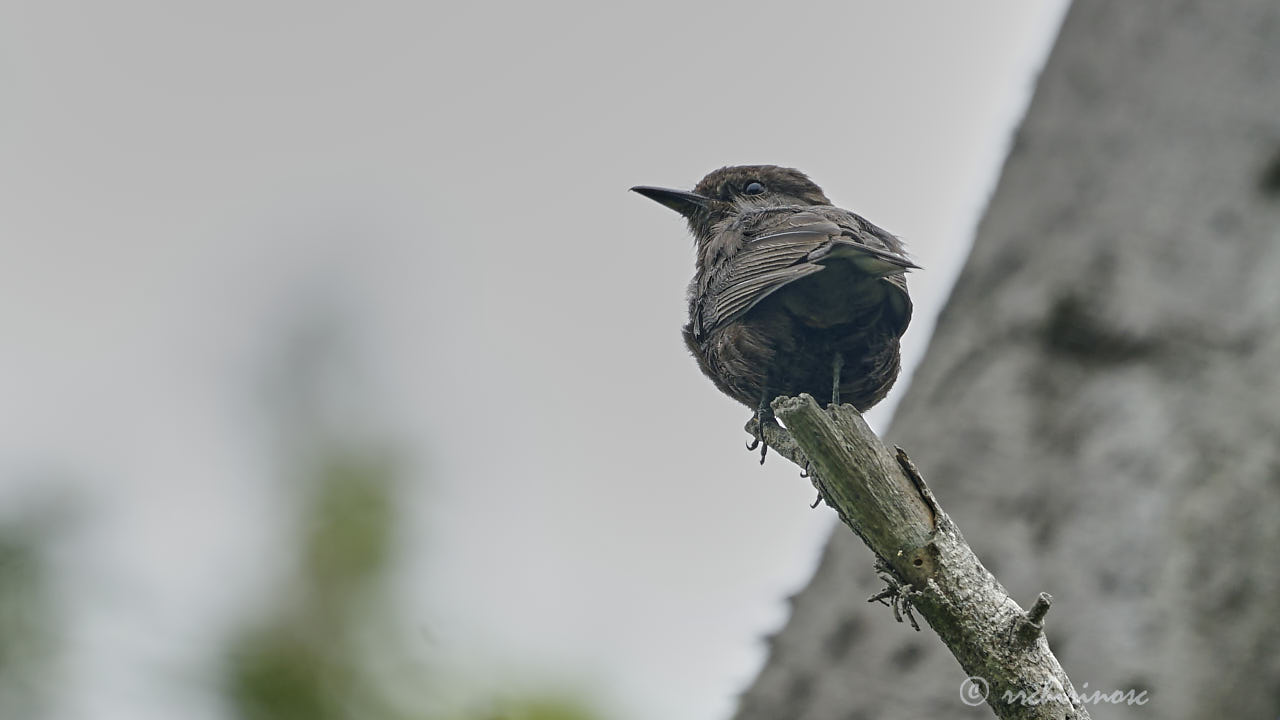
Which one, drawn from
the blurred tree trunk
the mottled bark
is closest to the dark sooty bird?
the mottled bark

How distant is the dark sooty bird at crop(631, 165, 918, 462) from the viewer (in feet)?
11.5

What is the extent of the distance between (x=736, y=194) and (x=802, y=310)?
1416mm

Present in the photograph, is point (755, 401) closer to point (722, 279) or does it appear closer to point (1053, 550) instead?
point (722, 279)

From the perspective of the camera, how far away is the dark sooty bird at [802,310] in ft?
11.5

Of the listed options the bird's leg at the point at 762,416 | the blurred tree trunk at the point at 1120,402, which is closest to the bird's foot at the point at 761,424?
the bird's leg at the point at 762,416

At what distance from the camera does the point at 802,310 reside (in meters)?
3.65

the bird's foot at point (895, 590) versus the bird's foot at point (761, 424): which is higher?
the bird's foot at point (761, 424)

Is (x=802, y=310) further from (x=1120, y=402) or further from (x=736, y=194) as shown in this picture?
(x=1120, y=402)

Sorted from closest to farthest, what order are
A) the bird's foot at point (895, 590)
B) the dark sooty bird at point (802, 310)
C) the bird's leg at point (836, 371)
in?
the bird's foot at point (895, 590), the dark sooty bird at point (802, 310), the bird's leg at point (836, 371)

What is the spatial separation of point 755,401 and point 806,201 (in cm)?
130

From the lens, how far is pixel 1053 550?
6055 millimetres

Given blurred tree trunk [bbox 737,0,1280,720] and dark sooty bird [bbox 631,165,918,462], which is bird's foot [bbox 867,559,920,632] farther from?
blurred tree trunk [bbox 737,0,1280,720]

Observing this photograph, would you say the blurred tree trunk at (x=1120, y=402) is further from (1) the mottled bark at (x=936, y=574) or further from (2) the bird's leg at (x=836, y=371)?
(1) the mottled bark at (x=936, y=574)

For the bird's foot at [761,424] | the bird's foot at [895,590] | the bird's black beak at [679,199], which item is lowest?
the bird's foot at [895,590]
